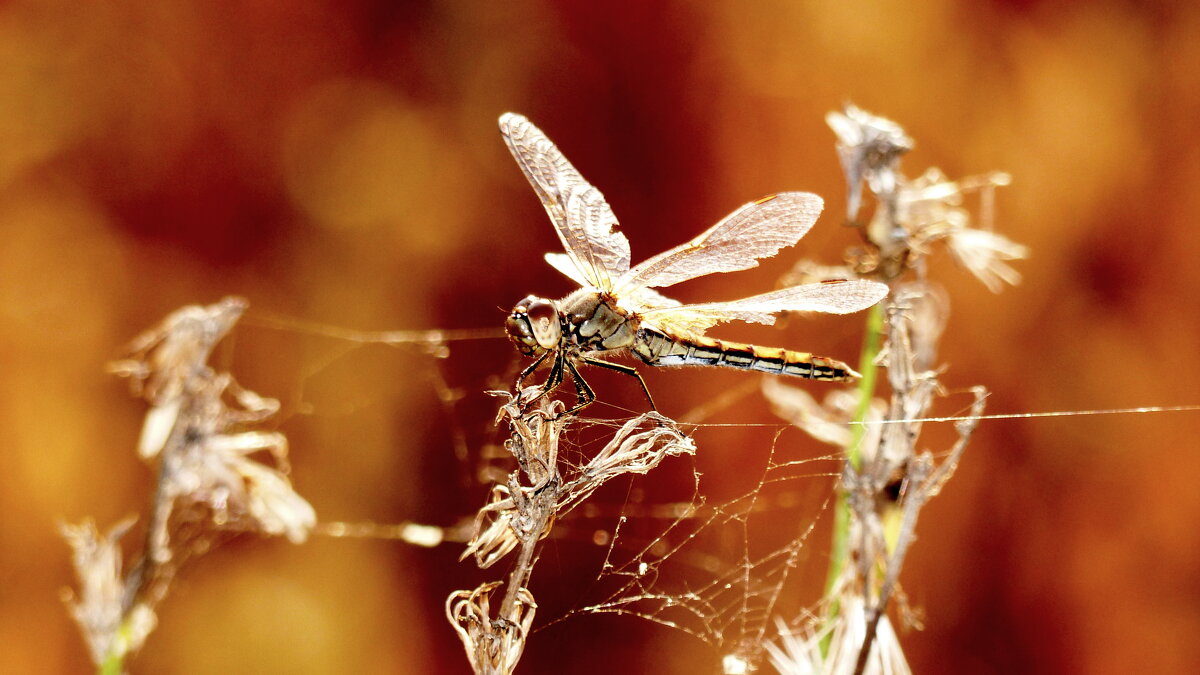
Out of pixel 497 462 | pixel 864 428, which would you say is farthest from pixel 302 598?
pixel 864 428

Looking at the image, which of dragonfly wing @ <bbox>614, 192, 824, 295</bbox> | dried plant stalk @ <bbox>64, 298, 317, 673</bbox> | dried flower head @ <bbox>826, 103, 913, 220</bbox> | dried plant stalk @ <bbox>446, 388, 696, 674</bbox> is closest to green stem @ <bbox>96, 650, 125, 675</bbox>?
dried plant stalk @ <bbox>64, 298, 317, 673</bbox>

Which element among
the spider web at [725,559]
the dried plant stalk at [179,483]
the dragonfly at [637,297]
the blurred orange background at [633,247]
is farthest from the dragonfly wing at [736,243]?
the blurred orange background at [633,247]

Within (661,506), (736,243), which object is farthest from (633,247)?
(736,243)

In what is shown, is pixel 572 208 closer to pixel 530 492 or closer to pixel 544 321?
pixel 544 321

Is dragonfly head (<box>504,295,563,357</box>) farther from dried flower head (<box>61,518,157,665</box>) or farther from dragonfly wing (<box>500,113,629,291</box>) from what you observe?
dried flower head (<box>61,518,157,665</box>)

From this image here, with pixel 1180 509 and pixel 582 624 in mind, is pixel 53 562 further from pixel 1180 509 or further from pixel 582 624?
pixel 1180 509

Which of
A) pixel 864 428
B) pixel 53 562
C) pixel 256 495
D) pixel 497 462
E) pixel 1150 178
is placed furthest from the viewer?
pixel 1150 178
